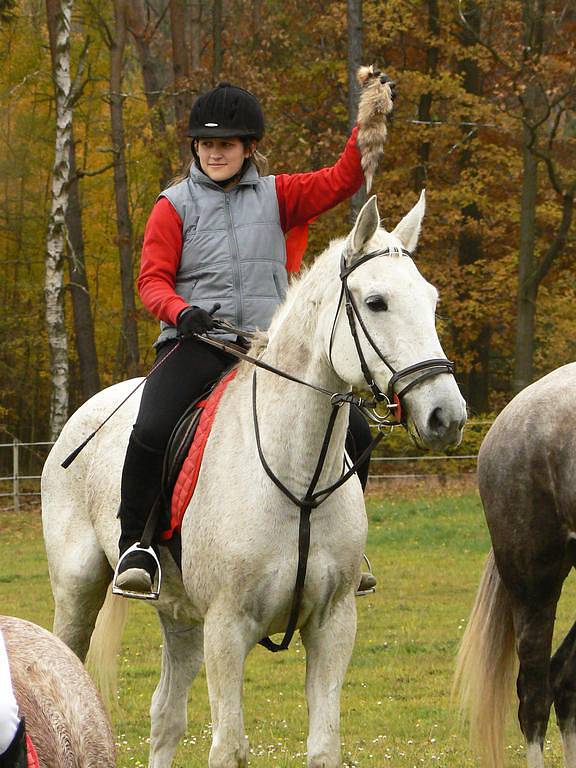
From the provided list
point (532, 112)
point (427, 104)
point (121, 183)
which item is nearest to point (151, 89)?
point (121, 183)

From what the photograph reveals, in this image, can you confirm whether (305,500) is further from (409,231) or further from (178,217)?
(178,217)

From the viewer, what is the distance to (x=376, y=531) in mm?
17016

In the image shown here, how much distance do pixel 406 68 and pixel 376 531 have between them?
45.6ft

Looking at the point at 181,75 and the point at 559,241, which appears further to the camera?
the point at 181,75

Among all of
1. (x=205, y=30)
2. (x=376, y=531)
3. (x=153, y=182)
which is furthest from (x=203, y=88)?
(x=376, y=531)

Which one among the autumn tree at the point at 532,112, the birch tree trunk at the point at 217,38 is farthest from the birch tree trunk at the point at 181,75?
the autumn tree at the point at 532,112

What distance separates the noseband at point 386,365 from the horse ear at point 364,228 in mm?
47

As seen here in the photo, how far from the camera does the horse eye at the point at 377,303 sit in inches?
172

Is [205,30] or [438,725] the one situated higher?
[205,30]

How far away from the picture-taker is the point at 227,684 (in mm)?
4617

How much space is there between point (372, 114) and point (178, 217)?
3.29 ft

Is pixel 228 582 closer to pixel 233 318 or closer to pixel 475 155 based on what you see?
pixel 233 318

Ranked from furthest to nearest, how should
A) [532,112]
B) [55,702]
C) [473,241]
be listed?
[473,241], [532,112], [55,702]

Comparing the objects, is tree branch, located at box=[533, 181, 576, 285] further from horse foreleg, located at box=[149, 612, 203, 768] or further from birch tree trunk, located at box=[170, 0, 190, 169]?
horse foreleg, located at box=[149, 612, 203, 768]
